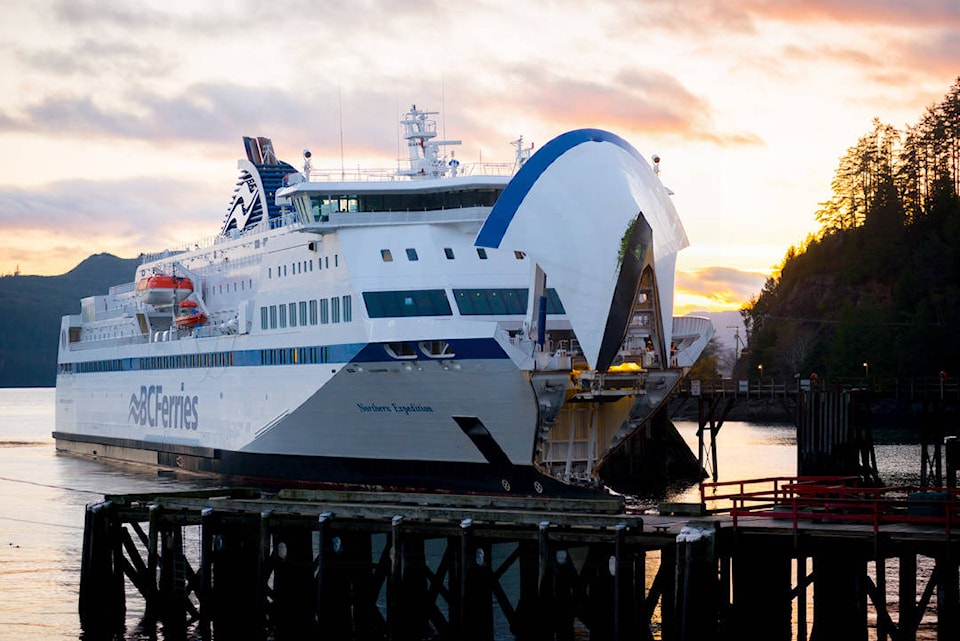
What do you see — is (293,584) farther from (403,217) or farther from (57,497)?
(57,497)

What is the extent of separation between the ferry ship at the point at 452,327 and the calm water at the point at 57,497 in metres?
6.15

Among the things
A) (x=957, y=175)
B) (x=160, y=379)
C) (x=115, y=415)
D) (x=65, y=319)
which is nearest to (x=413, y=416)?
(x=160, y=379)

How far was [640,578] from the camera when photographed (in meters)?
21.8

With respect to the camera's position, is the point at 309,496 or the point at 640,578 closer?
the point at 640,578

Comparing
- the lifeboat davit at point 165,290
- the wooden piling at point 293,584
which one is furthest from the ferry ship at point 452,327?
the wooden piling at point 293,584

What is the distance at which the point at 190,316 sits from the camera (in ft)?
177

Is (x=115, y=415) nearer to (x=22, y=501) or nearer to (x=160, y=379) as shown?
(x=160, y=379)

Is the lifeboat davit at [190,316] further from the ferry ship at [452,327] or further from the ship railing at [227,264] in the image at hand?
the ferry ship at [452,327]

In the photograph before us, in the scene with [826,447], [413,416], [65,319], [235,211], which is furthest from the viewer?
[65,319]

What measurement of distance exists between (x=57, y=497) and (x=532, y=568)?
106 ft

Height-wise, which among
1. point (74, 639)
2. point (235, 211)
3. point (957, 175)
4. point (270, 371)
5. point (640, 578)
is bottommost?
point (74, 639)

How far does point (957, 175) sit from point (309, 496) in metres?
88.6

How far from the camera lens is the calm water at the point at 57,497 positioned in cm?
2942

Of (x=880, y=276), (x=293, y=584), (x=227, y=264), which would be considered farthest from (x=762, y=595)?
(x=880, y=276)
